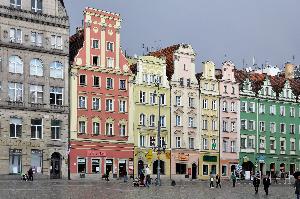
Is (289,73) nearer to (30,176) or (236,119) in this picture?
(236,119)

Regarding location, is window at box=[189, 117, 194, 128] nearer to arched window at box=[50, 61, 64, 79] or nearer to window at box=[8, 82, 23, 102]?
arched window at box=[50, 61, 64, 79]

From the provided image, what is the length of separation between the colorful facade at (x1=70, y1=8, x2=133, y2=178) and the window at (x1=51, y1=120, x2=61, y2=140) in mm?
1692

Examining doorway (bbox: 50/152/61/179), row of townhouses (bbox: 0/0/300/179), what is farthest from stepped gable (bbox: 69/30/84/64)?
doorway (bbox: 50/152/61/179)

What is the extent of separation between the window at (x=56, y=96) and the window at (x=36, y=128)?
3.01m

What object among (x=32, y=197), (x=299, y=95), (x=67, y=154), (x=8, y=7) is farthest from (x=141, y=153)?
(x=32, y=197)

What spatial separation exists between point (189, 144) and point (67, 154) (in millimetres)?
20928

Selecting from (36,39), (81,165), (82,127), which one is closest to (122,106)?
(82,127)

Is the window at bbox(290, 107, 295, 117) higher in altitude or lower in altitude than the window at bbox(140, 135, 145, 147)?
higher

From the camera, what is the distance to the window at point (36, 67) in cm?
7494

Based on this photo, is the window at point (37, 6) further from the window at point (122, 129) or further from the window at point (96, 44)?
the window at point (122, 129)

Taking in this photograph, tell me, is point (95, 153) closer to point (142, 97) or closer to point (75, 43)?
point (142, 97)

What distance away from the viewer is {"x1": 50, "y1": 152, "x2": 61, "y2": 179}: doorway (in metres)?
75.7

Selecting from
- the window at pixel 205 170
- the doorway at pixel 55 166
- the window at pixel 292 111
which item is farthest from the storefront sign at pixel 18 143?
the window at pixel 292 111

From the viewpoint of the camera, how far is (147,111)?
85438 mm
